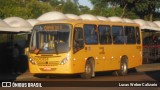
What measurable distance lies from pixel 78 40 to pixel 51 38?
1.22m

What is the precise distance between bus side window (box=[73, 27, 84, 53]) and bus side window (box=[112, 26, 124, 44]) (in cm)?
357

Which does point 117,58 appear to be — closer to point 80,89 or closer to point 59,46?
point 59,46

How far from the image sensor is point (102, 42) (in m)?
26.4

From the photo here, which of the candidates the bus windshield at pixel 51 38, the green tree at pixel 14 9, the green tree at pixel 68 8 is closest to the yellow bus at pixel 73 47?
the bus windshield at pixel 51 38

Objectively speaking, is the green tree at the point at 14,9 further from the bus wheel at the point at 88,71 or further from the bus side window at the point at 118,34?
the bus wheel at the point at 88,71

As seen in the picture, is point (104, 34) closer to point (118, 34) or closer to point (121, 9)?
point (118, 34)

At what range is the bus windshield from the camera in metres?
23.6

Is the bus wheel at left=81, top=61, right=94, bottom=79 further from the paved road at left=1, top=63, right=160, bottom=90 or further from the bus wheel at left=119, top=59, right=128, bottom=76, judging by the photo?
the bus wheel at left=119, top=59, right=128, bottom=76

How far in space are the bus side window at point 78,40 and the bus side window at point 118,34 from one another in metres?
3.57

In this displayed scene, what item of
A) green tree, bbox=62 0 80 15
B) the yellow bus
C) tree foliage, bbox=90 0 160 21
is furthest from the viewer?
green tree, bbox=62 0 80 15

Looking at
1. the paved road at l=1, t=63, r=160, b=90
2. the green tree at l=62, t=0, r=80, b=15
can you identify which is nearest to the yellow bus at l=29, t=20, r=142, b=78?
the paved road at l=1, t=63, r=160, b=90

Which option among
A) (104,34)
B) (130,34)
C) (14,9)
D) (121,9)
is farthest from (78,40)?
(14,9)

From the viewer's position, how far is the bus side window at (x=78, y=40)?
78.2 feet

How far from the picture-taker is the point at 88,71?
24922 millimetres
